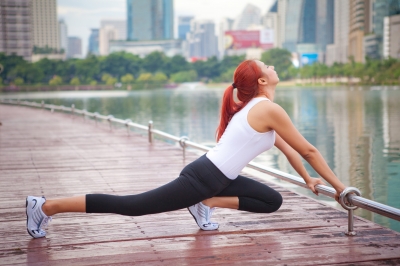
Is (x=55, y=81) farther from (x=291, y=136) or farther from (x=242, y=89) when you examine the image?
(x=291, y=136)

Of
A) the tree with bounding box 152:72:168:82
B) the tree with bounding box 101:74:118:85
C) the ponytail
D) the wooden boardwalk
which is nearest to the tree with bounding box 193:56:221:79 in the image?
the tree with bounding box 152:72:168:82

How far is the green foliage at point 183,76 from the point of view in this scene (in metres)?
150

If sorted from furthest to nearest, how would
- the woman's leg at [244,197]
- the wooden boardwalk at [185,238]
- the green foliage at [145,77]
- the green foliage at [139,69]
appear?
the green foliage at [145,77], the green foliage at [139,69], the woman's leg at [244,197], the wooden boardwalk at [185,238]

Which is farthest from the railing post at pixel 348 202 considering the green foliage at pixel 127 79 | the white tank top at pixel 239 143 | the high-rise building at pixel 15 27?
the green foliage at pixel 127 79


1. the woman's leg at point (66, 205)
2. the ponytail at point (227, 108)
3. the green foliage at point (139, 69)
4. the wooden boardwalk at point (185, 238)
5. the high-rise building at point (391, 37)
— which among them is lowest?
the wooden boardwalk at point (185, 238)

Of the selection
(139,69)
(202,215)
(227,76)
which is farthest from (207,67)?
(202,215)

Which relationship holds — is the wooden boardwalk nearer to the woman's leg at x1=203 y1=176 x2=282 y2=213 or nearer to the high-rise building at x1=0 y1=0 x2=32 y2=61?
the woman's leg at x1=203 y1=176 x2=282 y2=213

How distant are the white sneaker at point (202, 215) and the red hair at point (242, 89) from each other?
60 centimetres

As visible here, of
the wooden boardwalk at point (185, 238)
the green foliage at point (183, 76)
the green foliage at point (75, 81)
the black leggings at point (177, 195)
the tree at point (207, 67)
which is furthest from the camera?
the tree at point (207, 67)

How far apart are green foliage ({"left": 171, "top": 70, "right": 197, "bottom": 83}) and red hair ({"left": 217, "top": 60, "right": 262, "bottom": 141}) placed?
146631 millimetres

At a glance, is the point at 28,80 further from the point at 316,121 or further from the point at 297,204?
the point at 297,204

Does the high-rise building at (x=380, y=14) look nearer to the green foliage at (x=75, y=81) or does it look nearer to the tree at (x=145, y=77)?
the tree at (x=145, y=77)

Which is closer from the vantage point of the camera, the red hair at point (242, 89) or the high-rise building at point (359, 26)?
the red hair at point (242, 89)

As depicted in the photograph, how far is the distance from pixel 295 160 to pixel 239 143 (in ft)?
1.53
